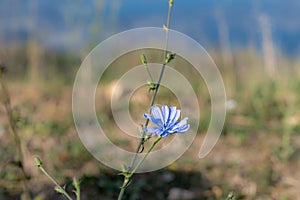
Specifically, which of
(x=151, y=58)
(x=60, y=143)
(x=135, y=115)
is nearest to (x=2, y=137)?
(x=60, y=143)

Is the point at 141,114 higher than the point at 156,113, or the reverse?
the point at 141,114

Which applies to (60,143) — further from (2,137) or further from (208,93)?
(208,93)

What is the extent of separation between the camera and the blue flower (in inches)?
50.2

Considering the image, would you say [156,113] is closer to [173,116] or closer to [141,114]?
[173,116]

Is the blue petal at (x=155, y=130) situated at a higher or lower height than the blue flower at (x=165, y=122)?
lower

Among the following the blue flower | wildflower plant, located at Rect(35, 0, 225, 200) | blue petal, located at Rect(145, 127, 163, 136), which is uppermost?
wildflower plant, located at Rect(35, 0, 225, 200)

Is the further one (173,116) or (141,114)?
(141,114)

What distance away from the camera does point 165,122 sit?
4.36 feet

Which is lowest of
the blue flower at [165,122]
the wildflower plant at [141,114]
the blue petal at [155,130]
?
the blue petal at [155,130]

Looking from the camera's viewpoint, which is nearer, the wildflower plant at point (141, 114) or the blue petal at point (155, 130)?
the blue petal at point (155, 130)

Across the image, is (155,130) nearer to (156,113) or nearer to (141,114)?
(156,113)

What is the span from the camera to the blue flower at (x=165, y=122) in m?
1.28

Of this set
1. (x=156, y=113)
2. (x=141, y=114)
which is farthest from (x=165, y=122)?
(x=141, y=114)

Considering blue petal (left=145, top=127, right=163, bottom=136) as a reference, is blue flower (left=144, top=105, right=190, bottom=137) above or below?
above
